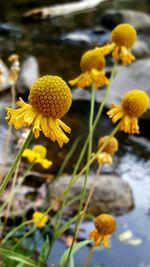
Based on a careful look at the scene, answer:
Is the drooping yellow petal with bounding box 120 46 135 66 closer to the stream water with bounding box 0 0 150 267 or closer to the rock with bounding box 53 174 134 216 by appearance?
the stream water with bounding box 0 0 150 267

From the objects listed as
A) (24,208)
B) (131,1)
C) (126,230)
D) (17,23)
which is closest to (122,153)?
(126,230)

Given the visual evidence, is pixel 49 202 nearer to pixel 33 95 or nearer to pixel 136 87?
pixel 33 95

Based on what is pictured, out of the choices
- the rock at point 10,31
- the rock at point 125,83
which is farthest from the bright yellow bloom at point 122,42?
the rock at point 10,31

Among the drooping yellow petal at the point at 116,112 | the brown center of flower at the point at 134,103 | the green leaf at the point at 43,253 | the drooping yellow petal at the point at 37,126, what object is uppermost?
the drooping yellow petal at the point at 37,126

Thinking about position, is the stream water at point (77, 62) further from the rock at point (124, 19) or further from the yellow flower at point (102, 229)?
the yellow flower at point (102, 229)

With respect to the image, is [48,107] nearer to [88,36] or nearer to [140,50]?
[140,50]

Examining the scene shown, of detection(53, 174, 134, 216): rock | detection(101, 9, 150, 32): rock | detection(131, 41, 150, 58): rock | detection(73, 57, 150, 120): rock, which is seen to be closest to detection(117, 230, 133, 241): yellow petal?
detection(53, 174, 134, 216): rock
